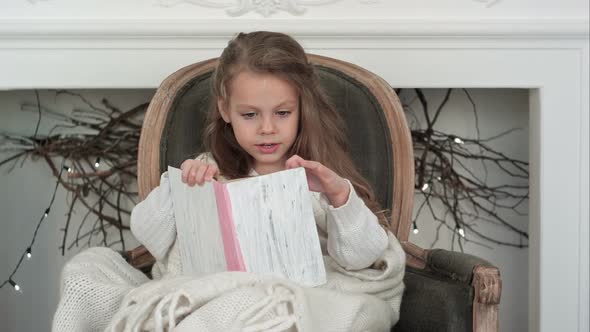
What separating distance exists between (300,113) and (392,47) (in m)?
0.44

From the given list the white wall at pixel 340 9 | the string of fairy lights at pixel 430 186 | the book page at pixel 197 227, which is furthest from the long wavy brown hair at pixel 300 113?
the string of fairy lights at pixel 430 186

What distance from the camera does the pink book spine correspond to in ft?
4.23

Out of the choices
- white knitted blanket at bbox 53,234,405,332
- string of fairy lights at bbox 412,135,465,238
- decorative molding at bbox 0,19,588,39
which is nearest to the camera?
white knitted blanket at bbox 53,234,405,332

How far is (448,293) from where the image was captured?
1.38 metres

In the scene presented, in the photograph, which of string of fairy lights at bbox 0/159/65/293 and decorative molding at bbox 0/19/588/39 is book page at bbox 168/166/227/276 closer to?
decorative molding at bbox 0/19/588/39

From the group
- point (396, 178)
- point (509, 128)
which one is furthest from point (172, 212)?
point (509, 128)

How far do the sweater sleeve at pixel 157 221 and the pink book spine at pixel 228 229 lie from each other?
0.72 feet

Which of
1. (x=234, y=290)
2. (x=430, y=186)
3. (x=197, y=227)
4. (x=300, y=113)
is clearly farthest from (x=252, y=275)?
(x=430, y=186)

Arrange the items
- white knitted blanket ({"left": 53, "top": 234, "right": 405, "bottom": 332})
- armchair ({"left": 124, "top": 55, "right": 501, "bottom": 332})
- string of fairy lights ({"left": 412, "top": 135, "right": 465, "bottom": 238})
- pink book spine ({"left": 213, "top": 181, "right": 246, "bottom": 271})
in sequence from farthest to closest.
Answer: string of fairy lights ({"left": 412, "top": 135, "right": 465, "bottom": 238})
armchair ({"left": 124, "top": 55, "right": 501, "bottom": 332})
pink book spine ({"left": 213, "top": 181, "right": 246, "bottom": 271})
white knitted blanket ({"left": 53, "top": 234, "right": 405, "bottom": 332})

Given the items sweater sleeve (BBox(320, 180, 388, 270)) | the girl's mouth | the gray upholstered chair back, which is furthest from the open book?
the gray upholstered chair back

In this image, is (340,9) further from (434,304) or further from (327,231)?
(434,304)

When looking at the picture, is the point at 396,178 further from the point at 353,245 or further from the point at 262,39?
the point at 262,39

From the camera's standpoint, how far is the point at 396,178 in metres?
1.68

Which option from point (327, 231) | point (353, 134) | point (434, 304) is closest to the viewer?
point (434, 304)
